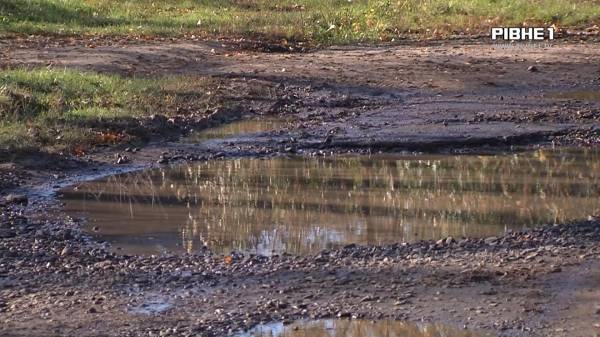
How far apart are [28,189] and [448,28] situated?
15.1 meters

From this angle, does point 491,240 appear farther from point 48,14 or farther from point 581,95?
point 48,14

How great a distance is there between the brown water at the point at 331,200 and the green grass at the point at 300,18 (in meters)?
11.0

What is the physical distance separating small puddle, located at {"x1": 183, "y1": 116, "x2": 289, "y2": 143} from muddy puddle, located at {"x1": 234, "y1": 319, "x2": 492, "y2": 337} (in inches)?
244

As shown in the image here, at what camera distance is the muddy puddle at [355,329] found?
5.74 metres

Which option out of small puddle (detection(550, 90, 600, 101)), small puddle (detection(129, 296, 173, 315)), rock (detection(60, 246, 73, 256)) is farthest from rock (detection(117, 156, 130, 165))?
small puddle (detection(550, 90, 600, 101))

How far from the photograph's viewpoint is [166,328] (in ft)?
19.0

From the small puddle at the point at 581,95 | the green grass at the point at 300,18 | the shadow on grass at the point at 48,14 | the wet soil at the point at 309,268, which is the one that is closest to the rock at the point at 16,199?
the wet soil at the point at 309,268

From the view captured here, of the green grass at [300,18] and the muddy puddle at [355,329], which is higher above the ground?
the muddy puddle at [355,329]

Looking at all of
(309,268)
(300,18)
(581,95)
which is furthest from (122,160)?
(300,18)

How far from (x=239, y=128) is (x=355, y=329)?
721 centimetres

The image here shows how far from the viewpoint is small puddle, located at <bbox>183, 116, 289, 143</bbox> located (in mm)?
12156

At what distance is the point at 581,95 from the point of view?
51.1 ft

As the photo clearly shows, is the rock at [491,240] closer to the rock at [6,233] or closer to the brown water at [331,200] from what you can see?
the brown water at [331,200]

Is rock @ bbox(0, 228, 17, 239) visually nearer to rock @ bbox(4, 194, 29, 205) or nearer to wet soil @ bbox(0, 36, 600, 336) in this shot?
wet soil @ bbox(0, 36, 600, 336)
